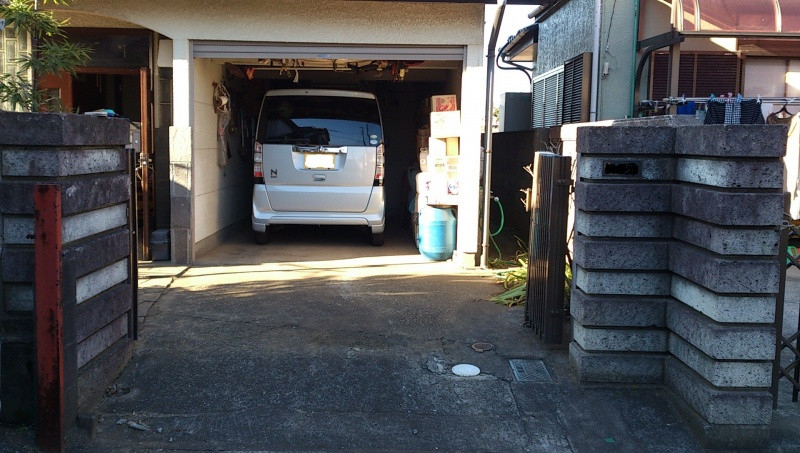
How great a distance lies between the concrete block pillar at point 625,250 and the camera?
A: 15.1 feet

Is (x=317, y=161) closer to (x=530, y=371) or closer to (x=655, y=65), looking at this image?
(x=655, y=65)

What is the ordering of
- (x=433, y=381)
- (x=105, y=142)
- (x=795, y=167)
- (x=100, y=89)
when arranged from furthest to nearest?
(x=100, y=89) < (x=795, y=167) < (x=433, y=381) < (x=105, y=142)

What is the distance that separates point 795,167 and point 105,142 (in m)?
8.61

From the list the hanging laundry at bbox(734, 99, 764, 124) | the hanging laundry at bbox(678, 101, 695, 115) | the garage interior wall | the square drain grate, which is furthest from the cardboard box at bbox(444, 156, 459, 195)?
the square drain grate

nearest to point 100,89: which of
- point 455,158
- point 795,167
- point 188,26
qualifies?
point 188,26

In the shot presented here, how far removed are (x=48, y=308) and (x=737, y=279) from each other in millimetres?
3672

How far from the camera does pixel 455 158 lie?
869 cm

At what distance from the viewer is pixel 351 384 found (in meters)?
4.73

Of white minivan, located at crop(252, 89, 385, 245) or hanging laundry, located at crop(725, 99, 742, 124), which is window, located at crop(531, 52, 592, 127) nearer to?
hanging laundry, located at crop(725, 99, 742, 124)

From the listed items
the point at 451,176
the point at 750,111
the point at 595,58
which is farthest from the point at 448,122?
the point at 750,111

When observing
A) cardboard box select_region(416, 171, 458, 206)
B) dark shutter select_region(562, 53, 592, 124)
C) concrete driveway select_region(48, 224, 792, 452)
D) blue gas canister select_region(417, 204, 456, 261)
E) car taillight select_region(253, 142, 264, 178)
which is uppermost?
dark shutter select_region(562, 53, 592, 124)

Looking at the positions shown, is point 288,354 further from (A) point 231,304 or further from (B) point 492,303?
(B) point 492,303

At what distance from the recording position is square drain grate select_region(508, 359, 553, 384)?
192 inches

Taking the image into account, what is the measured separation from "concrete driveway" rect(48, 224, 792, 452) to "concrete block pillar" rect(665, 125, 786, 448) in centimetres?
29
